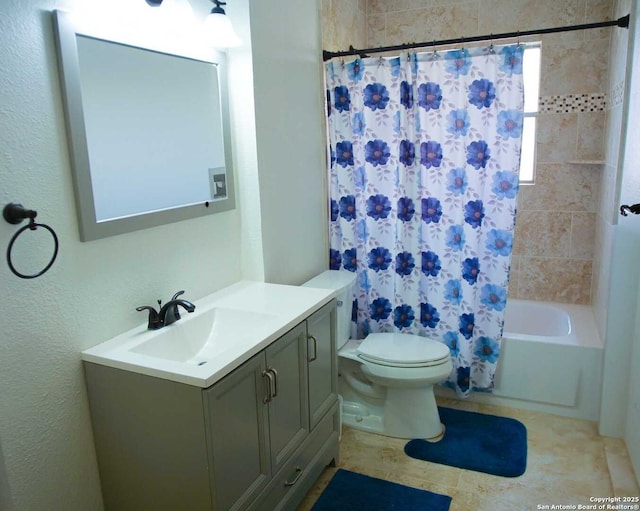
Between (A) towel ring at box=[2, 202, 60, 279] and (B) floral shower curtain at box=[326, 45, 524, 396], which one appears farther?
(B) floral shower curtain at box=[326, 45, 524, 396]

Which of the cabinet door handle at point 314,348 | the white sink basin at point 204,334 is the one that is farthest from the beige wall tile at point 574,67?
the white sink basin at point 204,334

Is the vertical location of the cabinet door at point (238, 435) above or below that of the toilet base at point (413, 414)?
above

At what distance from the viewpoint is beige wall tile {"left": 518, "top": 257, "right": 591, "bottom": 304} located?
352cm

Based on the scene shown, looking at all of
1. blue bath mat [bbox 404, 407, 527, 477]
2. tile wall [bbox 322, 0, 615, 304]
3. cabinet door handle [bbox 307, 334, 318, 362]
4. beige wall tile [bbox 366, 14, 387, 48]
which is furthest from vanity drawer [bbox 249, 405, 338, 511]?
beige wall tile [bbox 366, 14, 387, 48]

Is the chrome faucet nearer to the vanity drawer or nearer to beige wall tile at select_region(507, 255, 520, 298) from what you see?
the vanity drawer

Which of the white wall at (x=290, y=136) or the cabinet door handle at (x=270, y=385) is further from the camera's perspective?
the white wall at (x=290, y=136)

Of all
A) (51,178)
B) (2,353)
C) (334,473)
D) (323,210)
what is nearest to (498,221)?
(323,210)

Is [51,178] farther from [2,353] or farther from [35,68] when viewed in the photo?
[2,353]

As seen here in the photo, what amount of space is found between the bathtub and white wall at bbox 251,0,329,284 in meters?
1.21

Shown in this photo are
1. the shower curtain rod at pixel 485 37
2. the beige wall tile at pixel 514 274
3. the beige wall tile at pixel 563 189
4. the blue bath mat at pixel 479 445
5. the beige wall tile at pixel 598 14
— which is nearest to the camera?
the shower curtain rod at pixel 485 37

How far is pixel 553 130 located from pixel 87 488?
3286 millimetres

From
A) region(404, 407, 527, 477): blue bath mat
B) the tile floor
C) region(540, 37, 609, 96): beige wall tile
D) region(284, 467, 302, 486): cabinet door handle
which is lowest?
the tile floor

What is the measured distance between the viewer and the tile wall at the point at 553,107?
3.28 meters

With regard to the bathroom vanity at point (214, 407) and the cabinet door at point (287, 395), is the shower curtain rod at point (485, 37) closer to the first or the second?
the bathroom vanity at point (214, 407)
